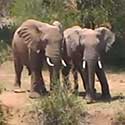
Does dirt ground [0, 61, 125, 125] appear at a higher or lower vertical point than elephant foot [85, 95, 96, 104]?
lower

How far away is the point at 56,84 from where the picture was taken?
1227cm

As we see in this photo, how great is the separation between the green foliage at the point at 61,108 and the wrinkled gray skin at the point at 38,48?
3.19 feet

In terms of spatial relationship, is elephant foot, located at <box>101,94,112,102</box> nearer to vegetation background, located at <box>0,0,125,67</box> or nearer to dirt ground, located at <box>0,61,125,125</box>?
dirt ground, located at <box>0,61,125,125</box>

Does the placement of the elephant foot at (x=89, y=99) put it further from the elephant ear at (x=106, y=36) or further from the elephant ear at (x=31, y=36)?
the elephant ear at (x=31, y=36)

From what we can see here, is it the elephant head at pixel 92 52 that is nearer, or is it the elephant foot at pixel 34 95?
the elephant head at pixel 92 52

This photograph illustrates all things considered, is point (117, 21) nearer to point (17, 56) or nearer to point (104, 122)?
point (17, 56)

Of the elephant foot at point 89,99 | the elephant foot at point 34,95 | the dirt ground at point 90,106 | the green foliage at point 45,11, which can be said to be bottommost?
the dirt ground at point 90,106

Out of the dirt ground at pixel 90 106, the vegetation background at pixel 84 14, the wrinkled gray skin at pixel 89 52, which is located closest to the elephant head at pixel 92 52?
the wrinkled gray skin at pixel 89 52

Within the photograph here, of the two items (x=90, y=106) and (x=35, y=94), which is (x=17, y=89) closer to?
(x=35, y=94)

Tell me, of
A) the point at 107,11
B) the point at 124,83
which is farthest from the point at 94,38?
the point at 107,11

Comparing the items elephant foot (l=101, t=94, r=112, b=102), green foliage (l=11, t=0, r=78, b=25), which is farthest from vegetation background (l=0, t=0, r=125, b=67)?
elephant foot (l=101, t=94, r=112, b=102)

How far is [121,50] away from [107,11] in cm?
149

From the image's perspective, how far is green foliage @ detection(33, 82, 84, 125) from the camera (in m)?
11.7

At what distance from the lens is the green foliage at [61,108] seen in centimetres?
1174
